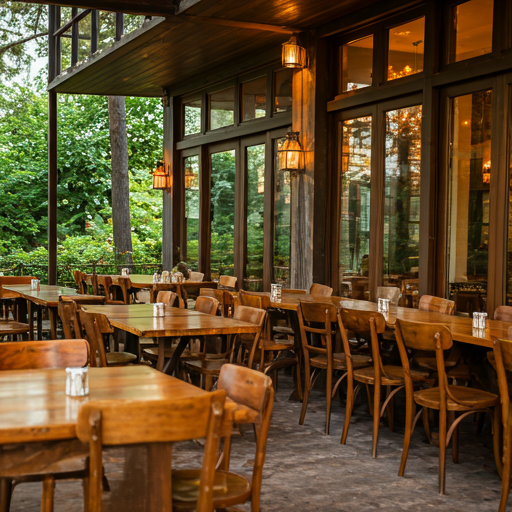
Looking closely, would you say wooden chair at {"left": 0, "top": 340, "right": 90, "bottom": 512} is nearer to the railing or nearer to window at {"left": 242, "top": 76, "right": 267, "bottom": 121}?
window at {"left": 242, "top": 76, "right": 267, "bottom": 121}

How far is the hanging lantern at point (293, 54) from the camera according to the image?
825 cm

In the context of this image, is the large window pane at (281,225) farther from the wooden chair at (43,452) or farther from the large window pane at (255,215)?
the wooden chair at (43,452)

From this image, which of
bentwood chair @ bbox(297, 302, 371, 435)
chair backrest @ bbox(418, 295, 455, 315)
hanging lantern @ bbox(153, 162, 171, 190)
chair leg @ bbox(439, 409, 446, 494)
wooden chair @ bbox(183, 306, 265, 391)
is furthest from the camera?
hanging lantern @ bbox(153, 162, 171, 190)

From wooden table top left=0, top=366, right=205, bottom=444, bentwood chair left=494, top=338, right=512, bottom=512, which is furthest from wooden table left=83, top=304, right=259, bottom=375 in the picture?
bentwood chair left=494, top=338, right=512, bottom=512

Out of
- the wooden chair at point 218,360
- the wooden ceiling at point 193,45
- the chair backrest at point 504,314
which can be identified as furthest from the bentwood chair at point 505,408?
the wooden ceiling at point 193,45

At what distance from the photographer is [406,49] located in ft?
23.9

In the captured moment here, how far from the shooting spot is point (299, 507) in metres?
3.69

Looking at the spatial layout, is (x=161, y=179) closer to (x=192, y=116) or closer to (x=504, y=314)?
(x=192, y=116)

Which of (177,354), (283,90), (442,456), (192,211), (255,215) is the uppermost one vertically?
(283,90)

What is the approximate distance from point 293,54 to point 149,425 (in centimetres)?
676

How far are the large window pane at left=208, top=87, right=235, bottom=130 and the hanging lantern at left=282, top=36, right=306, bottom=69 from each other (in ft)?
7.41

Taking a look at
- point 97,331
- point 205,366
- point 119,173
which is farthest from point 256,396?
point 119,173

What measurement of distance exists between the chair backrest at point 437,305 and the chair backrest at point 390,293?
2.16 ft

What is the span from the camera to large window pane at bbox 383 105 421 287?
7156mm
